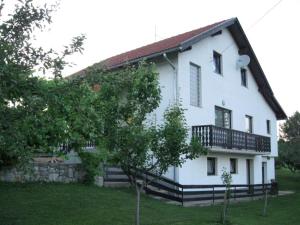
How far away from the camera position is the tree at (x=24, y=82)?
17.8ft

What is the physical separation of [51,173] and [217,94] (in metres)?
11.4

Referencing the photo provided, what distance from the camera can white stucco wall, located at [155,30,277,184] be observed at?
22078 millimetres

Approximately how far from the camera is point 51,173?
17.2 metres

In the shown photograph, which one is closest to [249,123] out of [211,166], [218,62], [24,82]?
[218,62]

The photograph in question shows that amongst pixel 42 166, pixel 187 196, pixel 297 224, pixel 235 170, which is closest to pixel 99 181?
pixel 42 166

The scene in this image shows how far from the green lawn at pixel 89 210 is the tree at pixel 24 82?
629cm

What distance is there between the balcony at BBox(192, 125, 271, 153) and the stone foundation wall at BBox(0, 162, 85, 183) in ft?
16.2

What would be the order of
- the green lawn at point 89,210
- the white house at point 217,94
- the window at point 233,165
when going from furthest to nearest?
the window at point 233,165, the white house at point 217,94, the green lawn at point 89,210

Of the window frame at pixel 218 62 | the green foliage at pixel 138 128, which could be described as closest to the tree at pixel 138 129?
the green foliage at pixel 138 128

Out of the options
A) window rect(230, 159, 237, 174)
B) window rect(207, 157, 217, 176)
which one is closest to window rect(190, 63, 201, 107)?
window rect(207, 157, 217, 176)

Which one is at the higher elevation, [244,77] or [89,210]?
[244,77]

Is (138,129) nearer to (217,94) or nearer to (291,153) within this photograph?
(217,94)

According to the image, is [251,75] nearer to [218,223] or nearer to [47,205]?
[218,223]

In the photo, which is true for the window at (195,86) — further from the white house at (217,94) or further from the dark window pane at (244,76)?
the dark window pane at (244,76)
